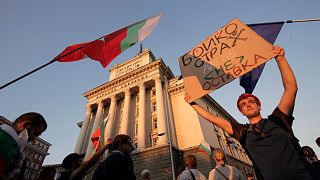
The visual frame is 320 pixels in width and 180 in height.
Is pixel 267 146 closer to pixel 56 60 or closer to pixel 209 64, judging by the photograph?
pixel 209 64

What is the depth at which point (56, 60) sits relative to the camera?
5496 millimetres

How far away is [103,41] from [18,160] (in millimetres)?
5089

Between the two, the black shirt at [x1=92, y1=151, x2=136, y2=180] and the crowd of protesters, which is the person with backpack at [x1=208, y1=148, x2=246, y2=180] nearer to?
the crowd of protesters

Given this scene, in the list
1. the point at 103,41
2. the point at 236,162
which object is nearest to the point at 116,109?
the point at 236,162

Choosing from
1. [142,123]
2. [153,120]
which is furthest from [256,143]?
[153,120]

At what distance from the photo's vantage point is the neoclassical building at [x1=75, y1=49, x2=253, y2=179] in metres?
21.2

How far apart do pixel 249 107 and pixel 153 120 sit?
25.2 m

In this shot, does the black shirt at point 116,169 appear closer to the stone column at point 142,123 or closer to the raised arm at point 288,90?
the raised arm at point 288,90

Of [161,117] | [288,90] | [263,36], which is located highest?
[161,117]

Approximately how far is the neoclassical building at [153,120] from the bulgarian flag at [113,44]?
45.8 feet

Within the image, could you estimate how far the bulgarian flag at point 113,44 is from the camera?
6.36 m

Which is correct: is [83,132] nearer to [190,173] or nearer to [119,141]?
[190,173]

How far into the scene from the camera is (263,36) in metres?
4.39

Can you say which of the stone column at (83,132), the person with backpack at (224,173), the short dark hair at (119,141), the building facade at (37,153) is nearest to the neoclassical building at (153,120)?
the stone column at (83,132)
